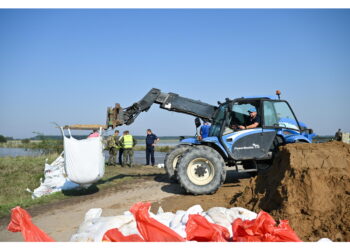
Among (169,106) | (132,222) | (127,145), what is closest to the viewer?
(132,222)

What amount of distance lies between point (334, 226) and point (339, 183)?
3.04 ft

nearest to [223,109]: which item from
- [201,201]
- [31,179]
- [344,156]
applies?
[201,201]

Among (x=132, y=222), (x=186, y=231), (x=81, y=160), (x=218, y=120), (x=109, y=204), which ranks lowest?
(x=109, y=204)

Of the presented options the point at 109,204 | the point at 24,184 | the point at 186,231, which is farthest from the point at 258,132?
the point at 24,184

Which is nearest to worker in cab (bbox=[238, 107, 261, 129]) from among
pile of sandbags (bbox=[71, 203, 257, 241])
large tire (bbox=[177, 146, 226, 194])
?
large tire (bbox=[177, 146, 226, 194])

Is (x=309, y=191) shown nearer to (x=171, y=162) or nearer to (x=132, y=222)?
(x=132, y=222)

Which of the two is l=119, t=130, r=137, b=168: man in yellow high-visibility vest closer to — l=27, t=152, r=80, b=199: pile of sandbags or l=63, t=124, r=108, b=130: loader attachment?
l=27, t=152, r=80, b=199: pile of sandbags

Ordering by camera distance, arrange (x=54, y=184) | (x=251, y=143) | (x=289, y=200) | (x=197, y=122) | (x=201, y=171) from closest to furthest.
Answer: (x=289, y=200), (x=201, y=171), (x=251, y=143), (x=54, y=184), (x=197, y=122)

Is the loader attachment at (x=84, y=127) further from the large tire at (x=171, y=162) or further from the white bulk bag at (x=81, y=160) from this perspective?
the large tire at (x=171, y=162)

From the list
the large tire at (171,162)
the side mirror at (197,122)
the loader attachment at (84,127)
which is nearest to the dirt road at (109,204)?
the large tire at (171,162)

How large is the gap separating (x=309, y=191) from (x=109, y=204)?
4164 mm

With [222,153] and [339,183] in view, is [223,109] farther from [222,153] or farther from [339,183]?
[339,183]

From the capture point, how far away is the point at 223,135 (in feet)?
24.2

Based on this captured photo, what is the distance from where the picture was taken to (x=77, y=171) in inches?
259
